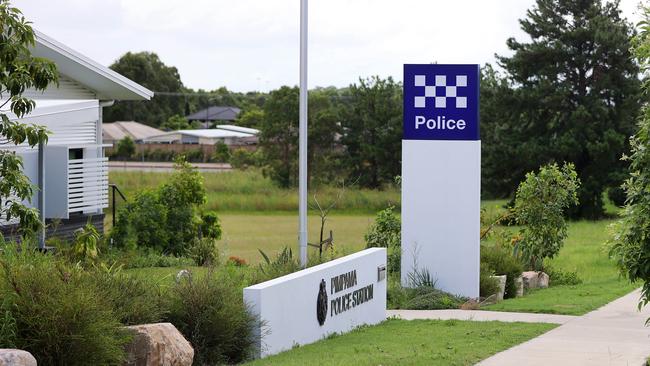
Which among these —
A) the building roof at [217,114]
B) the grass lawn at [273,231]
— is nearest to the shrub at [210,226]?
the grass lawn at [273,231]

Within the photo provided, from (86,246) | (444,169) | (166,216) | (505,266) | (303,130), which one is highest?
(303,130)

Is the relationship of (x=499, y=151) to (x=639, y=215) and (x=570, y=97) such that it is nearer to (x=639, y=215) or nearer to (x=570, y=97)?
(x=570, y=97)

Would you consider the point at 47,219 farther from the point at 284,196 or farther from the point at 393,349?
the point at 284,196

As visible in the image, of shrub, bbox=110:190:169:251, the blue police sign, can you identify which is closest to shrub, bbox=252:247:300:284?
the blue police sign

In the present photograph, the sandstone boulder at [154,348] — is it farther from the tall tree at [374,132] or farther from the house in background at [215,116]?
the house in background at [215,116]

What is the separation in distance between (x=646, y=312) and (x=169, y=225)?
13017 millimetres

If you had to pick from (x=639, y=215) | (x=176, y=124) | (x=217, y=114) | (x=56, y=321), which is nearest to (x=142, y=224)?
(x=56, y=321)

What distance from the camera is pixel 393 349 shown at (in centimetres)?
1284

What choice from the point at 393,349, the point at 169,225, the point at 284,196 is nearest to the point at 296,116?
the point at 284,196

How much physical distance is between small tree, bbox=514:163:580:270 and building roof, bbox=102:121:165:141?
197 ft

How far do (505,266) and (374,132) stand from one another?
3592 cm

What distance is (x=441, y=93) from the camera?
62.4ft

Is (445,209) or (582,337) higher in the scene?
(445,209)

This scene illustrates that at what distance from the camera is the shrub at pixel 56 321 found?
10031mm
